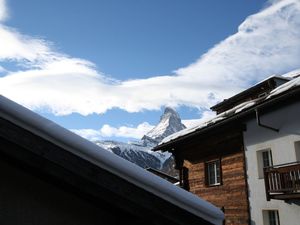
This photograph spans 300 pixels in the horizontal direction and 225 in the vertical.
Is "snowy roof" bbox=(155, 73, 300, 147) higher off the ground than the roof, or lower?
lower

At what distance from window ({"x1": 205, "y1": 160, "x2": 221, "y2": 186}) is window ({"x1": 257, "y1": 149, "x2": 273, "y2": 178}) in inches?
93.3

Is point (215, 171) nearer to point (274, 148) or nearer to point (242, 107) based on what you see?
point (242, 107)

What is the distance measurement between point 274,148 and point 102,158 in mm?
11192

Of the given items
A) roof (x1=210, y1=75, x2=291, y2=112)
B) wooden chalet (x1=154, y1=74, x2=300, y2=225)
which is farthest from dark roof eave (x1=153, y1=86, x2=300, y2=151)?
roof (x1=210, y1=75, x2=291, y2=112)

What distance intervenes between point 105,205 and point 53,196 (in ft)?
1.32

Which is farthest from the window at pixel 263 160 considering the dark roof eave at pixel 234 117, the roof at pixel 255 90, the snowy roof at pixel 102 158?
the snowy roof at pixel 102 158

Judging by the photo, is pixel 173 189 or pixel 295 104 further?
pixel 295 104

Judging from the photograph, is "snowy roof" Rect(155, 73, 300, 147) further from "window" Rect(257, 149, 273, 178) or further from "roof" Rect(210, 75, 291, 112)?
"roof" Rect(210, 75, 291, 112)

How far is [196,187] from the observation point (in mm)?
16859

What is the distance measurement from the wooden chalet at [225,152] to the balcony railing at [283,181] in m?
0.32

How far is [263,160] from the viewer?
44.2 ft

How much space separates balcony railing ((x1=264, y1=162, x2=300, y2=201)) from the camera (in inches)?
437

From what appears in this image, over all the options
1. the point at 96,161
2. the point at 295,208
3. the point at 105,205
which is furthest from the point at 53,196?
the point at 295,208

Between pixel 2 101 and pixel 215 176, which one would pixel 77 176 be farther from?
pixel 215 176
